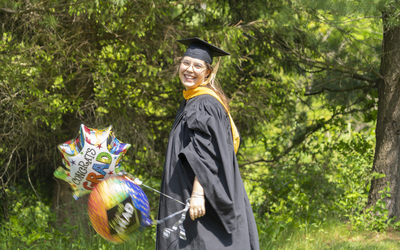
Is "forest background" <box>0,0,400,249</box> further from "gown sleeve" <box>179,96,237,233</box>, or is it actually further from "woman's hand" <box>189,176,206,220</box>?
"woman's hand" <box>189,176,206,220</box>

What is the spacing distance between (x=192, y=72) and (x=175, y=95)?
2483 mm

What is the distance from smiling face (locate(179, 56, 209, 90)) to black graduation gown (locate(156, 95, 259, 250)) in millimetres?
180

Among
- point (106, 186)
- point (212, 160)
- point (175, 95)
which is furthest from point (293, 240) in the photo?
point (106, 186)

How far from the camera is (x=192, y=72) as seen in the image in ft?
8.04

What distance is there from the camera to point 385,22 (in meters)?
4.25

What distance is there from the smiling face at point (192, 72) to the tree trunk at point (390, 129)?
10.4 ft

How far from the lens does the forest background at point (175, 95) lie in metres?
3.83

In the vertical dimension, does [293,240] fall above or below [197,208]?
below

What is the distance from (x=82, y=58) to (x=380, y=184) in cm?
395

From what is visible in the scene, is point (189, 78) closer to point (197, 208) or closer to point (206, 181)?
point (206, 181)

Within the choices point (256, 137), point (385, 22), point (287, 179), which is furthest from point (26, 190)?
point (385, 22)

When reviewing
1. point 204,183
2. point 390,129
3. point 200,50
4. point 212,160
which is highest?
point 200,50

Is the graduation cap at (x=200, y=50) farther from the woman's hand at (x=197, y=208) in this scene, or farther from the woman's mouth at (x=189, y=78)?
the woman's hand at (x=197, y=208)

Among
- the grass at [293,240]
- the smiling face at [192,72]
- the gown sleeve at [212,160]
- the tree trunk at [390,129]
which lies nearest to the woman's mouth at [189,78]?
the smiling face at [192,72]
